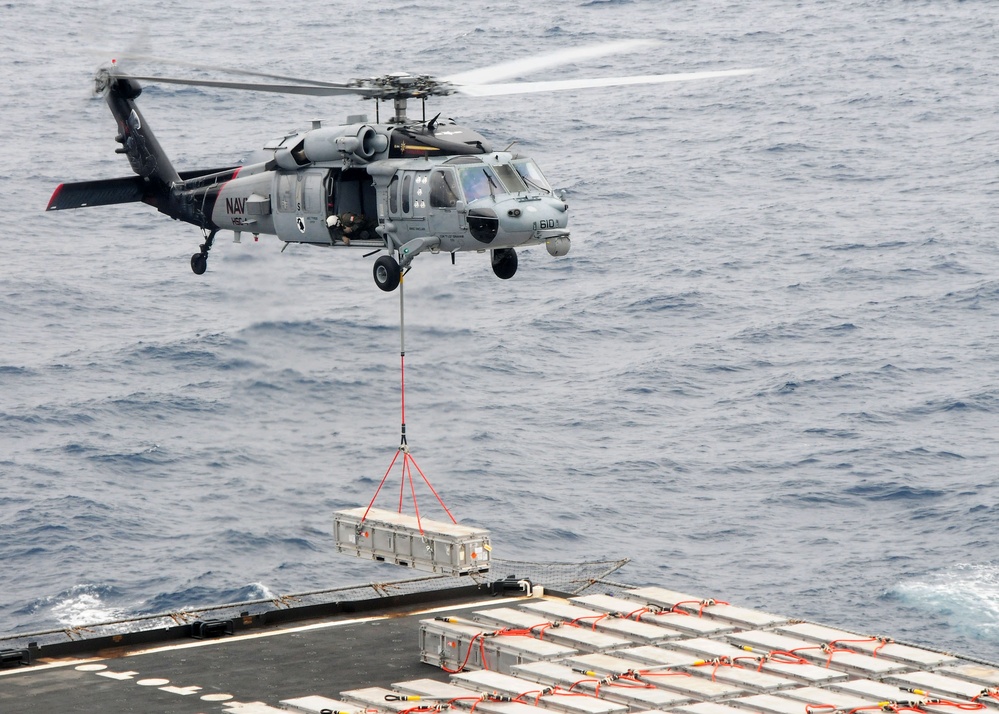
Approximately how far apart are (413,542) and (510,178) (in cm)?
1114

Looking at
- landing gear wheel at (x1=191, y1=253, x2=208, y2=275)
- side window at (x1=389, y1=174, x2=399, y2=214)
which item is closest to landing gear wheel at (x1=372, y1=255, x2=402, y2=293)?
side window at (x1=389, y1=174, x2=399, y2=214)

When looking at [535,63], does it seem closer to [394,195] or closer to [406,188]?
[406,188]

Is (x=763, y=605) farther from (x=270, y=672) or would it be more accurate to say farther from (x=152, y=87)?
(x=152, y=87)

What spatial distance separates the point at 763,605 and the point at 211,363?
105 feet

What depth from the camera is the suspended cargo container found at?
46.6m

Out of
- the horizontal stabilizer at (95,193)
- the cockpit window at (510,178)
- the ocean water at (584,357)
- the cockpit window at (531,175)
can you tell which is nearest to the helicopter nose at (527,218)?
the cockpit window at (510,178)

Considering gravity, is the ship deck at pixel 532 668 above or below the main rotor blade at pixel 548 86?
below

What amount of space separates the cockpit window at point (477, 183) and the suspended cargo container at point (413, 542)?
10.0 m

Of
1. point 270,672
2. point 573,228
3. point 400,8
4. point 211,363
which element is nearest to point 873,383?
point 573,228

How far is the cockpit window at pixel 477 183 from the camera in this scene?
41.2 metres

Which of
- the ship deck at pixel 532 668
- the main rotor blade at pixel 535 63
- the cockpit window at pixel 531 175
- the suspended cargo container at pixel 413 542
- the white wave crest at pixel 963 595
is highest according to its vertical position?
the main rotor blade at pixel 535 63

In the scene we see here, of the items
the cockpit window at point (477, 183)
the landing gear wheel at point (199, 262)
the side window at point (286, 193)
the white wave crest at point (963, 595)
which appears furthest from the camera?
the white wave crest at point (963, 595)

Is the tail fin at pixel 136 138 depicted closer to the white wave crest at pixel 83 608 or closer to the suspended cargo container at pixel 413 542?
the suspended cargo container at pixel 413 542

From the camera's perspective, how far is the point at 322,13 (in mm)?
144125
